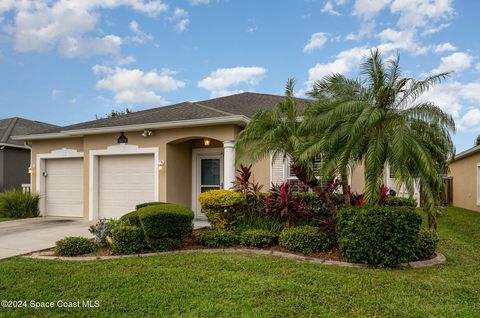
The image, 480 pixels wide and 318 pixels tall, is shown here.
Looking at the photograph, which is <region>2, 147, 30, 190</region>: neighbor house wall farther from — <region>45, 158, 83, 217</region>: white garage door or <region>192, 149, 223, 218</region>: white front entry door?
<region>192, 149, 223, 218</region>: white front entry door

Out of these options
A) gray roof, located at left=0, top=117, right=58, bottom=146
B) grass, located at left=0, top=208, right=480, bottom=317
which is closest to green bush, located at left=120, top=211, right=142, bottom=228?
grass, located at left=0, top=208, right=480, bottom=317

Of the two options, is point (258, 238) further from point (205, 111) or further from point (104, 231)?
point (205, 111)

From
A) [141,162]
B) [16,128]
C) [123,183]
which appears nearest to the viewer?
[141,162]

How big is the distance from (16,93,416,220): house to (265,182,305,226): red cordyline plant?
6.67 ft

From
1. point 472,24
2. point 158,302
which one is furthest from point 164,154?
point 472,24

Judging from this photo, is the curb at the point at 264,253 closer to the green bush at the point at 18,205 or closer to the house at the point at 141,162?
the house at the point at 141,162

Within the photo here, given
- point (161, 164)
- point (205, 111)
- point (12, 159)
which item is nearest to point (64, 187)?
point (161, 164)

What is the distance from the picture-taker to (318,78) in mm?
6918

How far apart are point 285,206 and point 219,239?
1702 mm

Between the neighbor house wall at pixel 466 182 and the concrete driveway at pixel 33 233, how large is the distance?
17.4 meters

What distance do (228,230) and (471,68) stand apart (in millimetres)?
10210

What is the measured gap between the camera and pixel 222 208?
8.16 m

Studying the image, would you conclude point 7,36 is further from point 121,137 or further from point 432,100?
point 432,100

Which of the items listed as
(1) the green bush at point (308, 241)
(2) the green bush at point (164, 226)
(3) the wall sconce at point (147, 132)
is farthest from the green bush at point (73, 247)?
(3) the wall sconce at point (147, 132)
